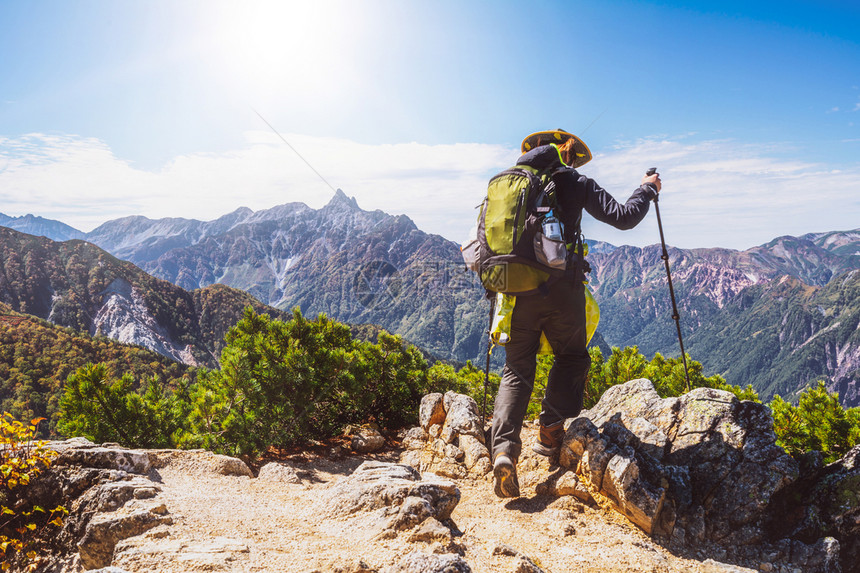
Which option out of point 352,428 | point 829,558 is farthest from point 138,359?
point 829,558

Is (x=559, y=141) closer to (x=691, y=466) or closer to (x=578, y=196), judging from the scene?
(x=578, y=196)

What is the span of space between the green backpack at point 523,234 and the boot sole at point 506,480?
7.46 ft

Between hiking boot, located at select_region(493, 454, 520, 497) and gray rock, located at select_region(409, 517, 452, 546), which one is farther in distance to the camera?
hiking boot, located at select_region(493, 454, 520, 497)

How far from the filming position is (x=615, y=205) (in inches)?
227

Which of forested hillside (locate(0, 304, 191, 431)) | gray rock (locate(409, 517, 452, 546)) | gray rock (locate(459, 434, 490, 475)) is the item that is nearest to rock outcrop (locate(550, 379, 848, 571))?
gray rock (locate(459, 434, 490, 475))

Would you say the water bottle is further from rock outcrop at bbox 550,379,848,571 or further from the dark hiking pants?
rock outcrop at bbox 550,379,848,571

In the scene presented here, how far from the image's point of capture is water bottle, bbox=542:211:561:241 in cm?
557

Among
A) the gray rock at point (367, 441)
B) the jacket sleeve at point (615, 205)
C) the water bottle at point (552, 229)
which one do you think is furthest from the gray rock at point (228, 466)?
the jacket sleeve at point (615, 205)

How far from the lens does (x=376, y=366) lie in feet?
34.2

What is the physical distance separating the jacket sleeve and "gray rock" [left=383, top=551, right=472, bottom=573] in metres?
4.14

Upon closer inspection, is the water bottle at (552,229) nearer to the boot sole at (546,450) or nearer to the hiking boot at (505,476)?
the hiking boot at (505,476)

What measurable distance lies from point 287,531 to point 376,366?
19.1 ft

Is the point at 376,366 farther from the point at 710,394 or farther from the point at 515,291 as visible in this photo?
the point at 710,394

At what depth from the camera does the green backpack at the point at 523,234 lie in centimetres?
566
